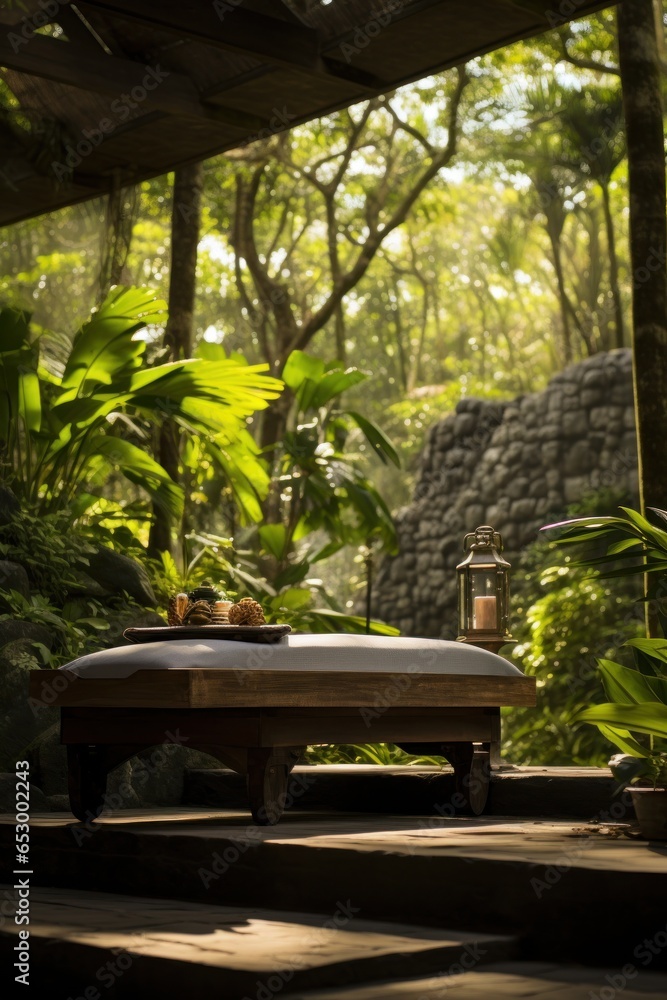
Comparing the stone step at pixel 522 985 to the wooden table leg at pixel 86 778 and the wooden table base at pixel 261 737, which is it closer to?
the wooden table base at pixel 261 737

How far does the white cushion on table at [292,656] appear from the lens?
3791 millimetres

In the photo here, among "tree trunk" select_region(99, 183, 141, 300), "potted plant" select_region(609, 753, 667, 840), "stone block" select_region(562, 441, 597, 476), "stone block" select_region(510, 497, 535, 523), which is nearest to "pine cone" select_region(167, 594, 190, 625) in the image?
"potted plant" select_region(609, 753, 667, 840)

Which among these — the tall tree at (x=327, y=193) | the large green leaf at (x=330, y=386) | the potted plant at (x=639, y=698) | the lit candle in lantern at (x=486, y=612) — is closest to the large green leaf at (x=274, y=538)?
the large green leaf at (x=330, y=386)

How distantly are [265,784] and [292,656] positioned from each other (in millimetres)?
414

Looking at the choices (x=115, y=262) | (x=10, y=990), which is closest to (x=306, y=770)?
(x=10, y=990)

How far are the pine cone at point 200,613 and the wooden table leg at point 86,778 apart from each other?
21.7 inches

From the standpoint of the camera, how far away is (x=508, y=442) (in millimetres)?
15055

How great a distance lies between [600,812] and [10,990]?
2.42 m

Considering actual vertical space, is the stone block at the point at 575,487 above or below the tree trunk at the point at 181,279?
below

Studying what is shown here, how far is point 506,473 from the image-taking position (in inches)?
587

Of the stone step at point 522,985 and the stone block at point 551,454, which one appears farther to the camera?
the stone block at point 551,454

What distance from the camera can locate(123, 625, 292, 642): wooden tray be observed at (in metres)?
4.03

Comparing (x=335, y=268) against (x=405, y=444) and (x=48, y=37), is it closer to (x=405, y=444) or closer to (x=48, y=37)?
(x=48, y=37)

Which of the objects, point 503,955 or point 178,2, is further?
point 178,2
